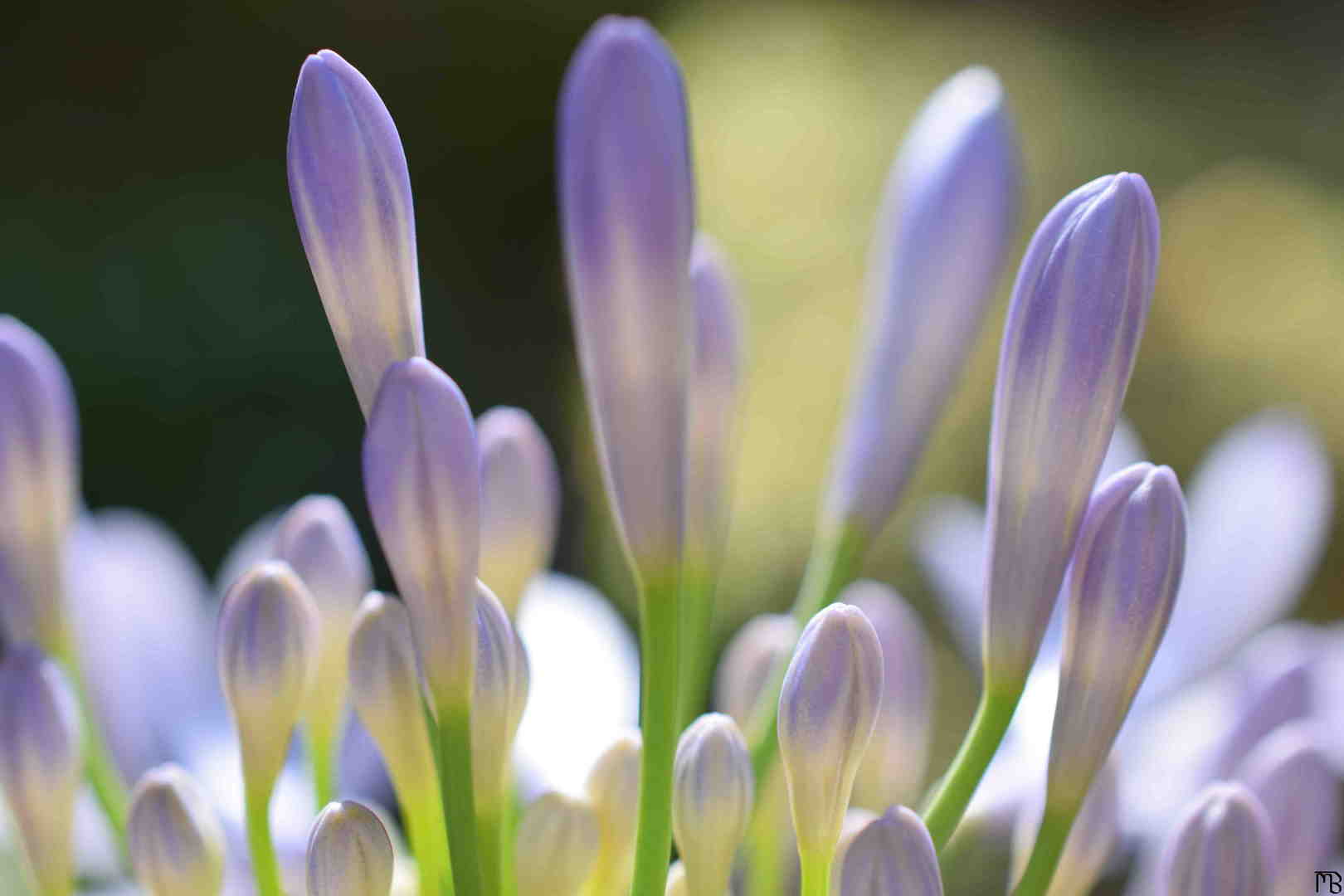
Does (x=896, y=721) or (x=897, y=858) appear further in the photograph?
(x=896, y=721)

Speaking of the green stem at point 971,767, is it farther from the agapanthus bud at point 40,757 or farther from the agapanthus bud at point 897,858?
the agapanthus bud at point 40,757

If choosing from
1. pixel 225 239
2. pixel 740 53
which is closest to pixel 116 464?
pixel 225 239

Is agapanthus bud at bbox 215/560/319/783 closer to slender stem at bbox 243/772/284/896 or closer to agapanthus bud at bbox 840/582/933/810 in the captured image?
slender stem at bbox 243/772/284/896

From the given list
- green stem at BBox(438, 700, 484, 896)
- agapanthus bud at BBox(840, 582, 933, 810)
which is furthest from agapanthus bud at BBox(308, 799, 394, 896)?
→ agapanthus bud at BBox(840, 582, 933, 810)

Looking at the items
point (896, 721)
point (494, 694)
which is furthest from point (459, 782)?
point (896, 721)

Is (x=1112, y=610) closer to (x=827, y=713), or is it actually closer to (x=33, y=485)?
(x=827, y=713)

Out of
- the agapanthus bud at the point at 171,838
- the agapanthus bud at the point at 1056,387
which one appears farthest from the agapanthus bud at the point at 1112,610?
the agapanthus bud at the point at 171,838
